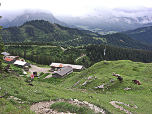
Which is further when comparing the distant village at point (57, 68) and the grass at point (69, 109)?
the distant village at point (57, 68)

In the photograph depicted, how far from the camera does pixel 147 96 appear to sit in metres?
30.4

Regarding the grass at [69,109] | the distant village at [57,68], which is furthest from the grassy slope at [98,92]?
the distant village at [57,68]

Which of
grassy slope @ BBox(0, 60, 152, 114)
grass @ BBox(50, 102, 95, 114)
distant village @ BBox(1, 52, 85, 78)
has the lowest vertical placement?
distant village @ BBox(1, 52, 85, 78)

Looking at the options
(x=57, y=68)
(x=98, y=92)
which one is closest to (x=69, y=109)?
(x=98, y=92)

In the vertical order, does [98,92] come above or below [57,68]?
above

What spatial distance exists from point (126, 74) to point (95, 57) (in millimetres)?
135648

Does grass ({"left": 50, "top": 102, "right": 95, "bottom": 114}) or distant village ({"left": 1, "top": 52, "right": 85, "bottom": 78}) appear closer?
grass ({"left": 50, "top": 102, "right": 95, "bottom": 114})

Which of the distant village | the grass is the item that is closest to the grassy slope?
the grass

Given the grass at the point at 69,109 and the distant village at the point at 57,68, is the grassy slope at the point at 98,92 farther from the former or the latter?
the distant village at the point at 57,68

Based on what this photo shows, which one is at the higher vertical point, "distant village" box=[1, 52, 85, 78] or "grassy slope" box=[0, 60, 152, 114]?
"grassy slope" box=[0, 60, 152, 114]

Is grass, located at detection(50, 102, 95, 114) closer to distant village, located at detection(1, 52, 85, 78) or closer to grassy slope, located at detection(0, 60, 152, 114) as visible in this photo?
grassy slope, located at detection(0, 60, 152, 114)

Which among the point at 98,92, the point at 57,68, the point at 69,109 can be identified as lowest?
the point at 57,68

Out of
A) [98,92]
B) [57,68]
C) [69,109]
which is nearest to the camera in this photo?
[69,109]

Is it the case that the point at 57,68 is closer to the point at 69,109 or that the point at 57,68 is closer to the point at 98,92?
the point at 98,92
